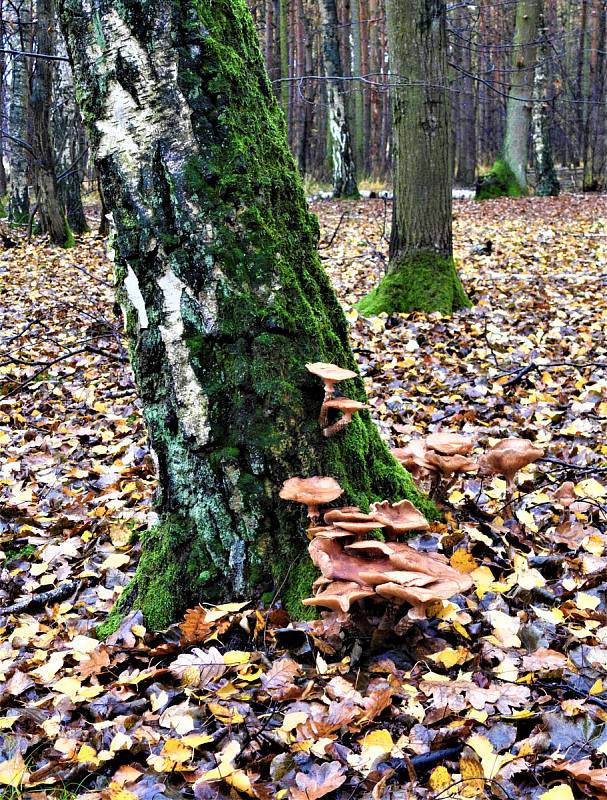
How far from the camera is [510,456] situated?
301 cm

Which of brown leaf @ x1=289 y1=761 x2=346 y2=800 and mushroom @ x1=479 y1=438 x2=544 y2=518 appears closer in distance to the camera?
brown leaf @ x1=289 y1=761 x2=346 y2=800

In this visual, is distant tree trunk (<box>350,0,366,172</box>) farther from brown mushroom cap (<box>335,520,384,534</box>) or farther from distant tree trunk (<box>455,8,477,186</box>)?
brown mushroom cap (<box>335,520,384,534</box>)

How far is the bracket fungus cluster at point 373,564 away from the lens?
2119 millimetres

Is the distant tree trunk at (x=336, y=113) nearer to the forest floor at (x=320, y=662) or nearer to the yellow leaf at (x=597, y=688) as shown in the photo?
the forest floor at (x=320, y=662)

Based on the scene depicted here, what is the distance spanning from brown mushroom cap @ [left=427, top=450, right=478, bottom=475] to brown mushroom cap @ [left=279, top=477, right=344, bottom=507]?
0.63 meters

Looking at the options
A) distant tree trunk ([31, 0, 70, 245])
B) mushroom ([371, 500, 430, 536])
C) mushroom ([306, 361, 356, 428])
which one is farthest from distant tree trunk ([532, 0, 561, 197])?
mushroom ([371, 500, 430, 536])

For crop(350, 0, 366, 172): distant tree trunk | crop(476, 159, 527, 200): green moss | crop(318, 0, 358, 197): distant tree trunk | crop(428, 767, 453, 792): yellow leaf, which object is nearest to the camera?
crop(428, 767, 453, 792): yellow leaf

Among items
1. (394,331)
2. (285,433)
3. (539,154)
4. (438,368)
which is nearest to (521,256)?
(394,331)

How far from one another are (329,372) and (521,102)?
21914 millimetres

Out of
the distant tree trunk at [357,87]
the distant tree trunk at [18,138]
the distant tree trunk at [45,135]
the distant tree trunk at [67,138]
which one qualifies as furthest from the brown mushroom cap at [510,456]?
the distant tree trunk at [357,87]

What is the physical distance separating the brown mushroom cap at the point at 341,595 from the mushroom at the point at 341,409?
64cm

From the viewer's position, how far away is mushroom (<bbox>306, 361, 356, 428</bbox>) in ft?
8.08

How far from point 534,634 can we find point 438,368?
4019 millimetres

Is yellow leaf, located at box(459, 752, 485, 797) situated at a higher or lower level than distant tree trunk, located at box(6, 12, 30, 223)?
lower
